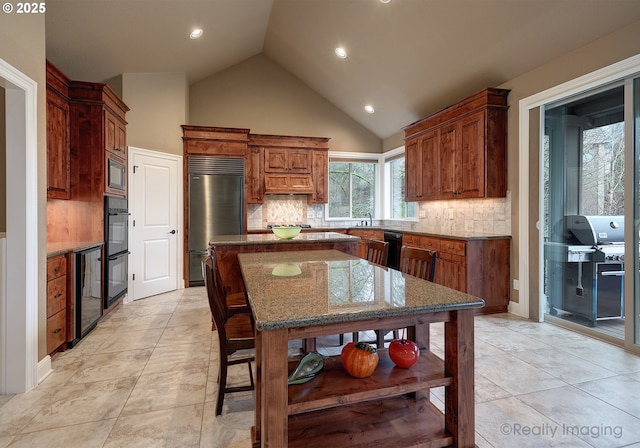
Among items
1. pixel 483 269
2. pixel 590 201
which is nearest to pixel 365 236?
pixel 483 269

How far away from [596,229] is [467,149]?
1505 mm

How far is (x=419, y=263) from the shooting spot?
2.13 metres

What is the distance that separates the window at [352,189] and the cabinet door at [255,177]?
1434 mm

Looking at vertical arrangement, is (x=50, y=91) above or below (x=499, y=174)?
above

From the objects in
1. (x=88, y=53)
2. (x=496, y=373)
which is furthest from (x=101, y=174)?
(x=496, y=373)

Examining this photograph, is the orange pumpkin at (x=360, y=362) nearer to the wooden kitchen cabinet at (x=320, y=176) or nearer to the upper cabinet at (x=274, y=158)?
the upper cabinet at (x=274, y=158)

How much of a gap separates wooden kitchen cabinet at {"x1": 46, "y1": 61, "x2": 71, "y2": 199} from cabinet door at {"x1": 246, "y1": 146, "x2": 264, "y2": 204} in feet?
8.79

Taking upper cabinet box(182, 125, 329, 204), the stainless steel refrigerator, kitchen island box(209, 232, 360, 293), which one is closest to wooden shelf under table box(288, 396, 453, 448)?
kitchen island box(209, 232, 360, 293)

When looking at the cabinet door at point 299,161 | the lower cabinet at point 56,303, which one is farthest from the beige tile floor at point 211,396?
the cabinet door at point 299,161

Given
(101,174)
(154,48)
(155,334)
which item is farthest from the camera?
(154,48)

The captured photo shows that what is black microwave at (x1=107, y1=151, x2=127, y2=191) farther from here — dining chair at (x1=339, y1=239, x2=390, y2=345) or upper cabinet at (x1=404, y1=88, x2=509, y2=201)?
upper cabinet at (x1=404, y1=88, x2=509, y2=201)

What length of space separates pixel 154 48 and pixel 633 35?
16.1 feet

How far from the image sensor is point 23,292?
2.17 metres

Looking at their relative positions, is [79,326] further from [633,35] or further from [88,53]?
[633,35]
